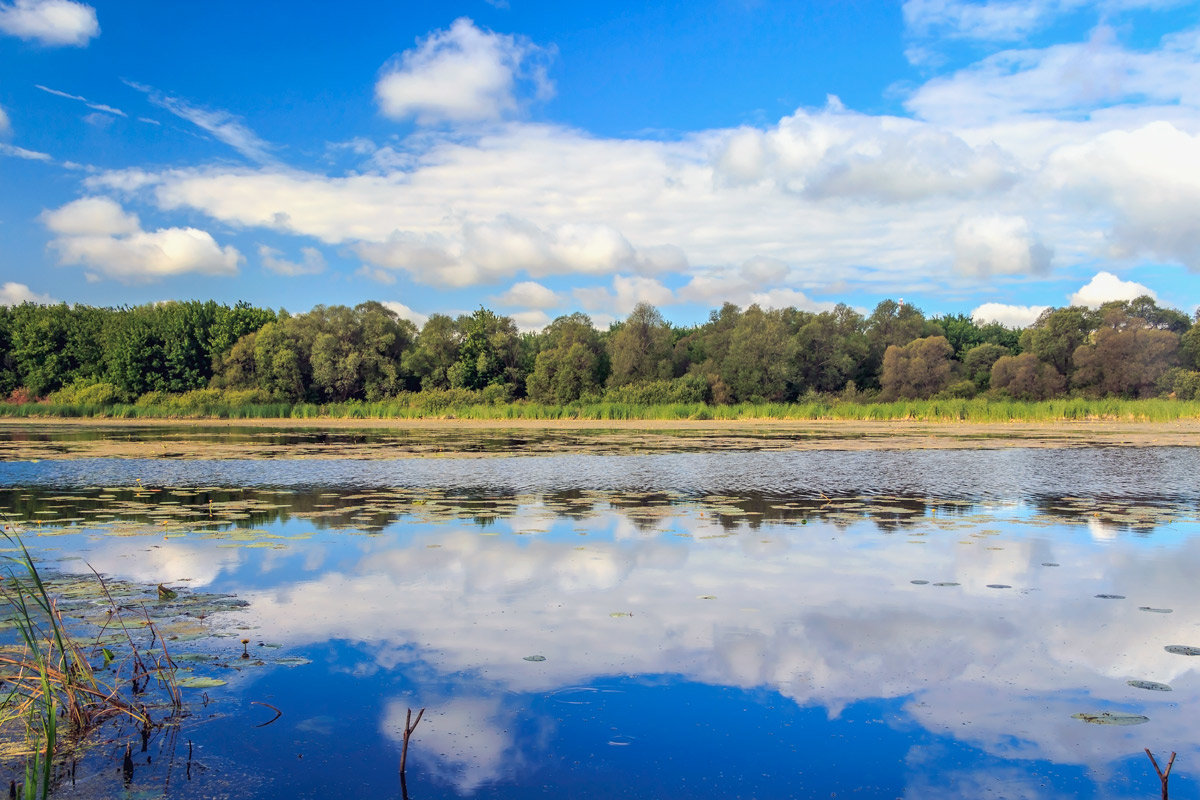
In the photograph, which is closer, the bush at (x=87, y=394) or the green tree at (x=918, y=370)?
the green tree at (x=918, y=370)

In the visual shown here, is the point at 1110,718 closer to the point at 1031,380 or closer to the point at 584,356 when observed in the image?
the point at 584,356

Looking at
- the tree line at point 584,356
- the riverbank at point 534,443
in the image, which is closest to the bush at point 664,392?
the tree line at point 584,356

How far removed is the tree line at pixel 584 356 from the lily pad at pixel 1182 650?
41.6m

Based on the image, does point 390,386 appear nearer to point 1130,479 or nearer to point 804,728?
point 1130,479

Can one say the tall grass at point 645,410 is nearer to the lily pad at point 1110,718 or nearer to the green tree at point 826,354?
the green tree at point 826,354

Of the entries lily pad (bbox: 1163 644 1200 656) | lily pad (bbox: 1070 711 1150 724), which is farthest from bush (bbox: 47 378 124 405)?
lily pad (bbox: 1070 711 1150 724)

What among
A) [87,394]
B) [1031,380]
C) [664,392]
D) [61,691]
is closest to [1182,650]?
[61,691]

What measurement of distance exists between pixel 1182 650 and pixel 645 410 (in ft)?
118

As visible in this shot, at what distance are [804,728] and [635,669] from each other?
102 cm

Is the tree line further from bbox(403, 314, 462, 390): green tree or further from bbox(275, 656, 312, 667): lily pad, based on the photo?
bbox(275, 656, 312, 667): lily pad

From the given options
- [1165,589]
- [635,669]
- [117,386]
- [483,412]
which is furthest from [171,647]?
[117,386]

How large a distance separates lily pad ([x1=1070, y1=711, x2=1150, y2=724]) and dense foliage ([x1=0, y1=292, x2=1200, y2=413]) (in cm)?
4230

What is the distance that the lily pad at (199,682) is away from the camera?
4.11 m

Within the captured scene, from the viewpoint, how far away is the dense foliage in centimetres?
4694
